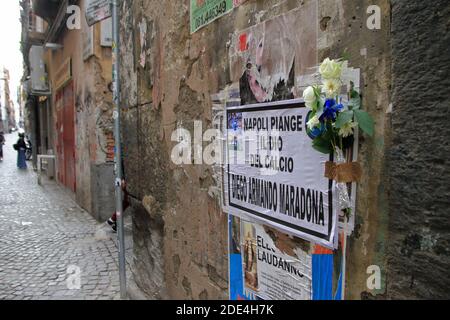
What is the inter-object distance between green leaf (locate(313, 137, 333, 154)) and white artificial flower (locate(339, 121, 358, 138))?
86 mm

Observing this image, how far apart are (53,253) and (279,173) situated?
4869 mm

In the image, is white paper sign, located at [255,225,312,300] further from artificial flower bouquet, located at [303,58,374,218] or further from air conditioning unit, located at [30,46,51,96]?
air conditioning unit, located at [30,46,51,96]

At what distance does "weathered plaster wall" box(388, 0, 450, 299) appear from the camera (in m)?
1.34

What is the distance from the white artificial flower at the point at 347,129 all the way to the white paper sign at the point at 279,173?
8.3 inches

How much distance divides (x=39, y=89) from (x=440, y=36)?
1510cm

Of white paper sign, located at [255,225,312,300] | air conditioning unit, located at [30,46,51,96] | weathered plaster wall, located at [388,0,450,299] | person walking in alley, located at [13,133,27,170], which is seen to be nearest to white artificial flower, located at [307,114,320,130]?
weathered plaster wall, located at [388,0,450,299]

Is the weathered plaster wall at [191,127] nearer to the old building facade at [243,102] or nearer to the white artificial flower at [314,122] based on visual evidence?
the old building facade at [243,102]

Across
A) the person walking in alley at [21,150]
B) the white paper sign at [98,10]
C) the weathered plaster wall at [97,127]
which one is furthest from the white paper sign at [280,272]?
the person walking in alley at [21,150]

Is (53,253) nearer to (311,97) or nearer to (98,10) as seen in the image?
(98,10)

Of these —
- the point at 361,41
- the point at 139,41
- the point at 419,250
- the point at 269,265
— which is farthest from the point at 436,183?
the point at 139,41

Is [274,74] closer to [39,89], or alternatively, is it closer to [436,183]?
[436,183]

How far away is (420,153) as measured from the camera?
1414 mm

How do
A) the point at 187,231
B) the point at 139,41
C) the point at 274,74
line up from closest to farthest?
1. the point at 274,74
2. the point at 187,231
3. the point at 139,41

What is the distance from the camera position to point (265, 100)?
7.33ft
